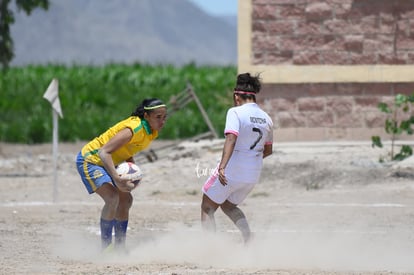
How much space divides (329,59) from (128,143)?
9042mm

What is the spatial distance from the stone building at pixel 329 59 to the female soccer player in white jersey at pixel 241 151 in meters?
8.41

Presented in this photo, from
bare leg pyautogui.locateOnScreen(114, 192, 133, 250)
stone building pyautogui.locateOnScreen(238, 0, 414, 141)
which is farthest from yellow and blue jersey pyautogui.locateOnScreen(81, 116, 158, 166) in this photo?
stone building pyautogui.locateOnScreen(238, 0, 414, 141)

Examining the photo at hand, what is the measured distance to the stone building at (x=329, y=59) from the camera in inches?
774

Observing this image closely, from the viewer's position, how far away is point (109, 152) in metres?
11.1

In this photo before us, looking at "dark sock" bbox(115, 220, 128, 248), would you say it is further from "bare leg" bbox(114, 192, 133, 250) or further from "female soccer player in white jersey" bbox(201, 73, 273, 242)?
"female soccer player in white jersey" bbox(201, 73, 273, 242)

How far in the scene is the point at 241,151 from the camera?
1121cm

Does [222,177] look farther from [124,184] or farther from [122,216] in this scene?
[122,216]

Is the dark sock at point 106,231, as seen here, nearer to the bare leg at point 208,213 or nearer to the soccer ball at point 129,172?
the soccer ball at point 129,172

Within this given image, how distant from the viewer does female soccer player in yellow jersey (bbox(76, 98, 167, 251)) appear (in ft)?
36.6

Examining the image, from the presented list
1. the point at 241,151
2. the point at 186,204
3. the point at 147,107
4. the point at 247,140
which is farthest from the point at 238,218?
the point at 186,204

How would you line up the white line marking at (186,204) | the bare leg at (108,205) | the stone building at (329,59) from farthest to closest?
the stone building at (329,59)
the white line marking at (186,204)
the bare leg at (108,205)

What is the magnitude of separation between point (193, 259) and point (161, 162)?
938cm

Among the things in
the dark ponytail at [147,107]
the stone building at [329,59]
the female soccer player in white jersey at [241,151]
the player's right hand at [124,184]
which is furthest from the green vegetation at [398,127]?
the player's right hand at [124,184]

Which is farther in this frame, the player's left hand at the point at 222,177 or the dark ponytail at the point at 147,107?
the dark ponytail at the point at 147,107
